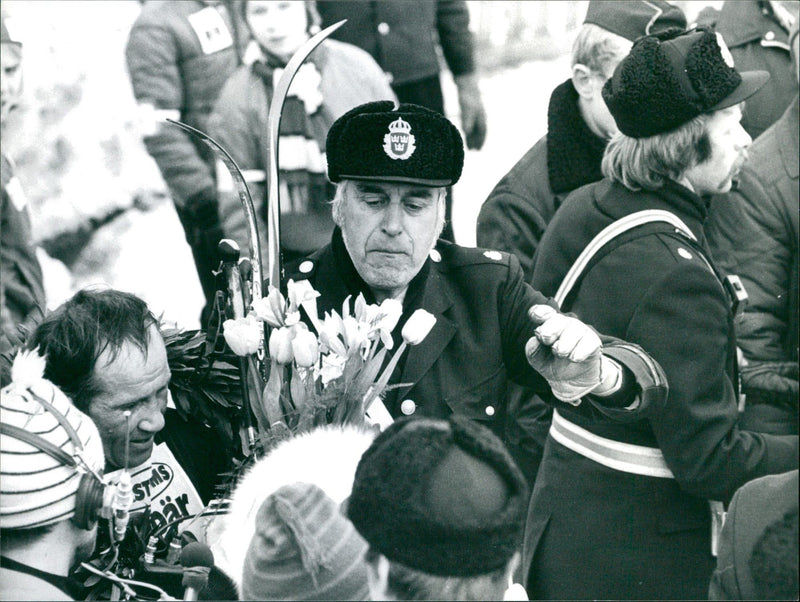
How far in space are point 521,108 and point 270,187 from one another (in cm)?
248

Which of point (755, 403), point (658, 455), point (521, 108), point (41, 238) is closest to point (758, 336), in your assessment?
point (755, 403)

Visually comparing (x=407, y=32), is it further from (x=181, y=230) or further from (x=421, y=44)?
(x=181, y=230)

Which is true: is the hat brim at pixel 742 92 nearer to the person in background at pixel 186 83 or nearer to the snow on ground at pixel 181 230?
the snow on ground at pixel 181 230

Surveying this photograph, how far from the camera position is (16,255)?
3.96 metres

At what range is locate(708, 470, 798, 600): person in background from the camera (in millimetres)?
1576

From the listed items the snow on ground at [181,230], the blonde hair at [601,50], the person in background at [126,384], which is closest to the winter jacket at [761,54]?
the blonde hair at [601,50]

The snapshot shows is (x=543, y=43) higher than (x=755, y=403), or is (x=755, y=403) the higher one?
(x=543, y=43)

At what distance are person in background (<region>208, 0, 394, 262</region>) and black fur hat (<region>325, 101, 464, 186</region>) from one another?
169 centimetres

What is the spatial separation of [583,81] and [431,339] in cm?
140

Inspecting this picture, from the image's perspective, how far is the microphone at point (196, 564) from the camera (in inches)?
78.0

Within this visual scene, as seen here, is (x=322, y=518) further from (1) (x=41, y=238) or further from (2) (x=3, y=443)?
(1) (x=41, y=238)

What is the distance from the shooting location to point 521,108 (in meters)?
4.58

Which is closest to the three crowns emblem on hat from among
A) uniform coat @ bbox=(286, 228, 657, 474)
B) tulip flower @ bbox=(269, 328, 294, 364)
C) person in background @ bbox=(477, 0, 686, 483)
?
uniform coat @ bbox=(286, 228, 657, 474)

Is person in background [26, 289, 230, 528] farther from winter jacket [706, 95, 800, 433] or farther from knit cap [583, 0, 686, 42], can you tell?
knit cap [583, 0, 686, 42]
